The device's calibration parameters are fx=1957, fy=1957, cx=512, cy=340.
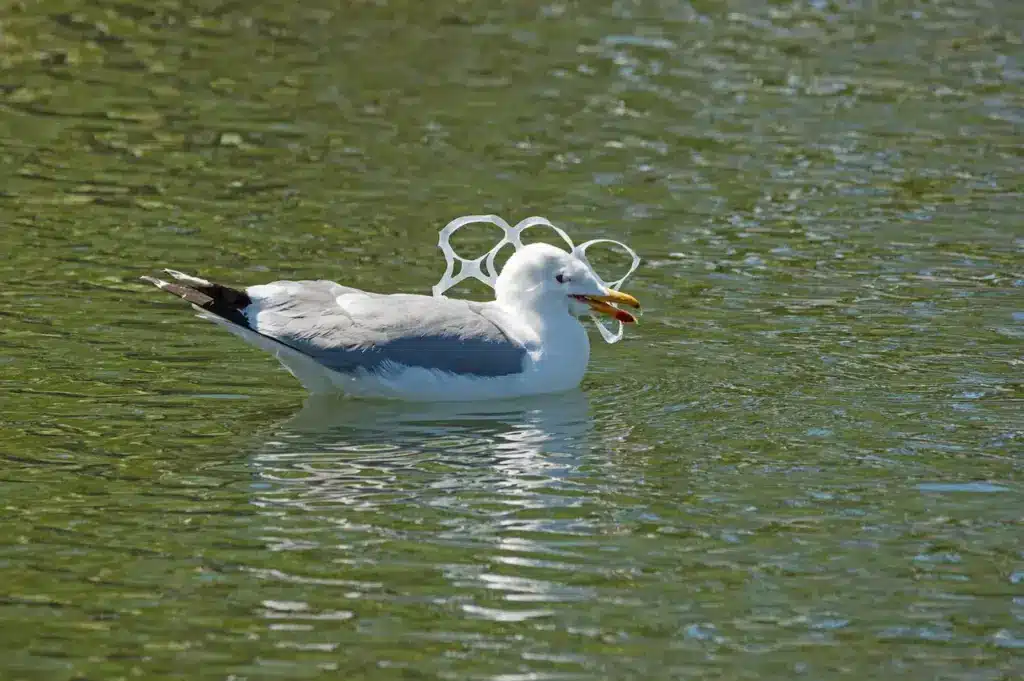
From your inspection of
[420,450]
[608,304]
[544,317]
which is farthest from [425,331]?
[608,304]

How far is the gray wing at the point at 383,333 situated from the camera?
11.7m

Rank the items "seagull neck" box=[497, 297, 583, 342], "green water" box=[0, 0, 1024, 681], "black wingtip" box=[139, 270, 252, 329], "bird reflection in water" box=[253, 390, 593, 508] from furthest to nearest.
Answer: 1. "seagull neck" box=[497, 297, 583, 342]
2. "black wingtip" box=[139, 270, 252, 329]
3. "bird reflection in water" box=[253, 390, 593, 508]
4. "green water" box=[0, 0, 1024, 681]

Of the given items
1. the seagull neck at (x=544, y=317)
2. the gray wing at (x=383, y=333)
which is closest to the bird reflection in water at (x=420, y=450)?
the gray wing at (x=383, y=333)

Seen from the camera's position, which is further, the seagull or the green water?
the seagull


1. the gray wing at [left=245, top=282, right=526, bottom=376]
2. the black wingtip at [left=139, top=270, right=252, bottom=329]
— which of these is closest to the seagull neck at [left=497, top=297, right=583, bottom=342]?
the gray wing at [left=245, top=282, right=526, bottom=376]

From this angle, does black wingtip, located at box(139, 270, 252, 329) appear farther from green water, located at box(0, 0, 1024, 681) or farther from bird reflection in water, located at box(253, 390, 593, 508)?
bird reflection in water, located at box(253, 390, 593, 508)

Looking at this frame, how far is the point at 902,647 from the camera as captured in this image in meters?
8.30

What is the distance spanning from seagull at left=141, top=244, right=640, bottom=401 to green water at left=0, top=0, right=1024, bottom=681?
0.24 metres

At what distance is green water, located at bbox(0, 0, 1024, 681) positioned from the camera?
8531 millimetres

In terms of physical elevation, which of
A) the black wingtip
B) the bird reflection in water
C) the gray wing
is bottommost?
the bird reflection in water

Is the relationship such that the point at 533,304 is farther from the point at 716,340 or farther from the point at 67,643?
the point at 67,643

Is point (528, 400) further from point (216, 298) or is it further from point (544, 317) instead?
point (216, 298)

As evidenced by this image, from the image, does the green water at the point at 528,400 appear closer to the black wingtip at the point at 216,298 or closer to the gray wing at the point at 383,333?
the gray wing at the point at 383,333

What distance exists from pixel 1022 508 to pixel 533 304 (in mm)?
3481
